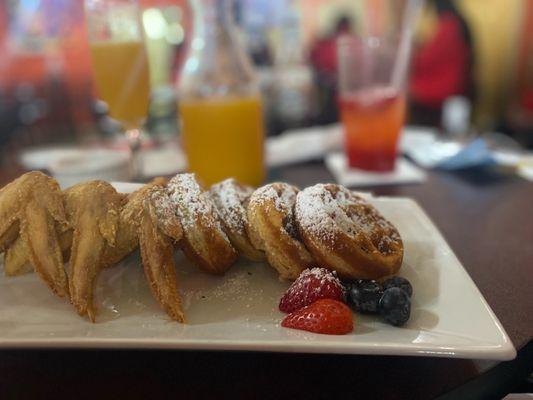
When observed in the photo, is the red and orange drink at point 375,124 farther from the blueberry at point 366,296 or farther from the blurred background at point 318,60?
the blurred background at point 318,60

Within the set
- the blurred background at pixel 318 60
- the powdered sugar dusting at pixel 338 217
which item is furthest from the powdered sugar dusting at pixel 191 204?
the blurred background at pixel 318 60

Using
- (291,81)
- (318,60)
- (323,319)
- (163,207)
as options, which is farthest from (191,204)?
(318,60)

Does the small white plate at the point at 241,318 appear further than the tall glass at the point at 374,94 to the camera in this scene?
No

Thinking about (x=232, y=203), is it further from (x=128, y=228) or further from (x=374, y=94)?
(x=374, y=94)

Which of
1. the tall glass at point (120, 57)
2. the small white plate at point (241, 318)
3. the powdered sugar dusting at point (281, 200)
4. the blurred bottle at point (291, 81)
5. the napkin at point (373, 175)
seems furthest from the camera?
the blurred bottle at point (291, 81)

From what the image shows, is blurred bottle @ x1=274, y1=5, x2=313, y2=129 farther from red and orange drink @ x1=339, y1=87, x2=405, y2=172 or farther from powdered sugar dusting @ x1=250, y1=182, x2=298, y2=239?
powdered sugar dusting @ x1=250, y1=182, x2=298, y2=239

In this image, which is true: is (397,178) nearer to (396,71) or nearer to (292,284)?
(396,71)

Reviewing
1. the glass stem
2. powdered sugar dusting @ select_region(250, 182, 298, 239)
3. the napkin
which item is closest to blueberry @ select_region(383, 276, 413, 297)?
powdered sugar dusting @ select_region(250, 182, 298, 239)
